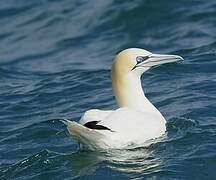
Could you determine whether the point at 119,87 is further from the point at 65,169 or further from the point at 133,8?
the point at 133,8

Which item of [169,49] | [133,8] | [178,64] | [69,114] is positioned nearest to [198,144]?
[69,114]

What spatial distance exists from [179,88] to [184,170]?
13.3ft

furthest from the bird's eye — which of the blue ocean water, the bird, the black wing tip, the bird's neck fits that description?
the black wing tip

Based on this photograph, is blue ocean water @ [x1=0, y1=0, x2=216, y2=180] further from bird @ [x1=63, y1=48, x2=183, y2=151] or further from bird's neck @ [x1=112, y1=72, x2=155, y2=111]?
bird's neck @ [x1=112, y1=72, x2=155, y2=111]

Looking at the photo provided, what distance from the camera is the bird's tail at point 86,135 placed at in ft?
31.5

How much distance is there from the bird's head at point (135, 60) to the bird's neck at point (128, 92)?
2.9 inches

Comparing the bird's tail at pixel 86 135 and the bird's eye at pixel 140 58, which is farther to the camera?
the bird's eye at pixel 140 58

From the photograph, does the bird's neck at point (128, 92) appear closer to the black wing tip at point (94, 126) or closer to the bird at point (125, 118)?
the bird at point (125, 118)

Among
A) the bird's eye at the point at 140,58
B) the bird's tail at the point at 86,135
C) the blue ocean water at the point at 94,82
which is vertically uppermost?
Result: the bird's eye at the point at 140,58

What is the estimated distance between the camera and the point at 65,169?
31.8 feet

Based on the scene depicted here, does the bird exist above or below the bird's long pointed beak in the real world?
below

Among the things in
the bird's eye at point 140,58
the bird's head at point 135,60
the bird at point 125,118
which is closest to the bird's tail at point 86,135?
the bird at point 125,118

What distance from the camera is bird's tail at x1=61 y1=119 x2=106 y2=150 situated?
9609 millimetres

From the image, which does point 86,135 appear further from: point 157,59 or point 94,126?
point 157,59
